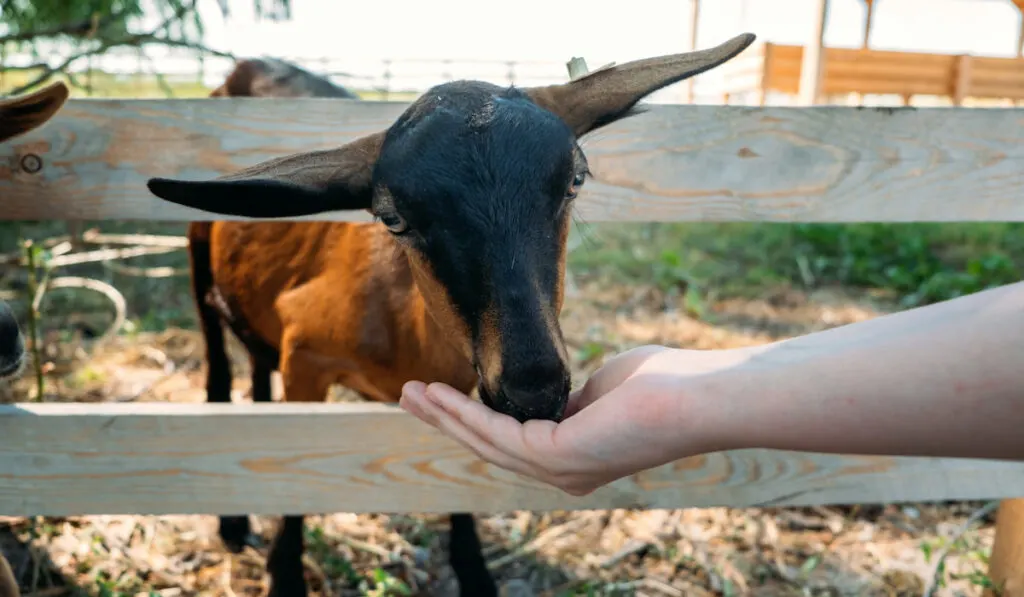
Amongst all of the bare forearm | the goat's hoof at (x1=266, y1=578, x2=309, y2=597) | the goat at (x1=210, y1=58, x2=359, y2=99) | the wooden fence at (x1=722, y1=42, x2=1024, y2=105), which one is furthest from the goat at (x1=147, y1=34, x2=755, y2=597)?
the wooden fence at (x1=722, y1=42, x2=1024, y2=105)

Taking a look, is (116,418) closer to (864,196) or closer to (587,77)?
(587,77)

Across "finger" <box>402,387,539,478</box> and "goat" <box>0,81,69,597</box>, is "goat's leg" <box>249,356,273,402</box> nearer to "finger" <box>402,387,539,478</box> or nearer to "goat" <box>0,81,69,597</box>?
"goat" <box>0,81,69,597</box>

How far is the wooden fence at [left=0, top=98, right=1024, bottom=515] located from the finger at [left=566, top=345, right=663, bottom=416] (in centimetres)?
65

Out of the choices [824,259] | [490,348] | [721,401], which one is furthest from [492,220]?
[824,259]

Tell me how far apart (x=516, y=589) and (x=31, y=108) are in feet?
7.51

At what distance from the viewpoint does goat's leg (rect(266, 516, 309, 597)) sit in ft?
9.11

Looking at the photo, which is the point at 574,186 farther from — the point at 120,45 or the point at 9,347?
the point at 120,45

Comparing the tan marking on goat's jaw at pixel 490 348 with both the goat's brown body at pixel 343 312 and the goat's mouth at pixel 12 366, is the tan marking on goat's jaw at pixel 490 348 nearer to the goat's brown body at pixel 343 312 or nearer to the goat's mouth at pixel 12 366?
the goat's brown body at pixel 343 312

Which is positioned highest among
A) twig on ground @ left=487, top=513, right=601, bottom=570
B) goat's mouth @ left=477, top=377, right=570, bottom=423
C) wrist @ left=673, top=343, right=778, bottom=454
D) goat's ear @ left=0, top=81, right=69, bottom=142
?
goat's ear @ left=0, top=81, right=69, bottom=142

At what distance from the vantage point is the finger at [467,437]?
1.45 m

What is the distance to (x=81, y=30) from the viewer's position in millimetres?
3756

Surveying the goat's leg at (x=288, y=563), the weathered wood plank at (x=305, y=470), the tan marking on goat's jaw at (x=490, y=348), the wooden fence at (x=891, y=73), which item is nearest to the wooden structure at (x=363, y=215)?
the weathered wood plank at (x=305, y=470)

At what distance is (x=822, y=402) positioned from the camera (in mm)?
1134

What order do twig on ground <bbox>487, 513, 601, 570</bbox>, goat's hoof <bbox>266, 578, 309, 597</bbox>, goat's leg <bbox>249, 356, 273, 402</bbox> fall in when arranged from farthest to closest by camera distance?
1. goat's leg <bbox>249, 356, 273, 402</bbox>
2. twig on ground <bbox>487, 513, 601, 570</bbox>
3. goat's hoof <bbox>266, 578, 309, 597</bbox>
